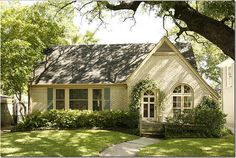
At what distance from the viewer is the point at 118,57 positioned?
26.5m

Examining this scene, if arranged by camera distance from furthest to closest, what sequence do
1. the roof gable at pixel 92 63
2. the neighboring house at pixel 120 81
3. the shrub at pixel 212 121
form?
1. the roof gable at pixel 92 63
2. the neighboring house at pixel 120 81
3. the shrub at pixel 212 121

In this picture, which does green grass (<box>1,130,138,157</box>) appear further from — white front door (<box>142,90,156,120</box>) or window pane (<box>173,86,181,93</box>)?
A: window pane (<box>173,86,181,93</box>)

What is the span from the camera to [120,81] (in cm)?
2427

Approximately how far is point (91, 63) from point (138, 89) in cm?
480

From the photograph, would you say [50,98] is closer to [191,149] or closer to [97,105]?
[97,105]

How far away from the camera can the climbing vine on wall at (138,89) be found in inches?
909

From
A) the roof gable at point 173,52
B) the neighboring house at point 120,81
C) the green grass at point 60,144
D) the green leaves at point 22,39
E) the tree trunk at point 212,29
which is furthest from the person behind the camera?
the neighboring house at point 120,81

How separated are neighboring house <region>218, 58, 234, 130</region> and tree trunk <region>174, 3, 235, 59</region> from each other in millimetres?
17242

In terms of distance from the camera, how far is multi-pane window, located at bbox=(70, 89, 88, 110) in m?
24.5

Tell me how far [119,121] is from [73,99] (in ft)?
15.5

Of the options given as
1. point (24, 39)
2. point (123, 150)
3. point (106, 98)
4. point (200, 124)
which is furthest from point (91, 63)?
point (123, 150)

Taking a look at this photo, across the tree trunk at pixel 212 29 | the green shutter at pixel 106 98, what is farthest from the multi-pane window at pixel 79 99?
the tree trunk at pixel 212 29

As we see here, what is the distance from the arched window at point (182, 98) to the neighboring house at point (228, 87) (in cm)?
480

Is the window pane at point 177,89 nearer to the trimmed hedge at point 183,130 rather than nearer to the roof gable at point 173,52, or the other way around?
the roof gable at point 173,52
